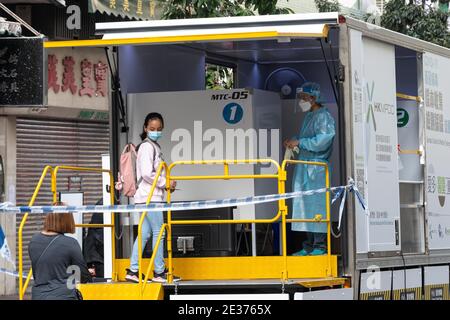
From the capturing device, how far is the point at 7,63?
47.2 ft

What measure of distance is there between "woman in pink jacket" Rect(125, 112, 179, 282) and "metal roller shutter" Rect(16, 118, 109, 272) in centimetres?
992

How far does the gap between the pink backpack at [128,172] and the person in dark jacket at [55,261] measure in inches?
65.8

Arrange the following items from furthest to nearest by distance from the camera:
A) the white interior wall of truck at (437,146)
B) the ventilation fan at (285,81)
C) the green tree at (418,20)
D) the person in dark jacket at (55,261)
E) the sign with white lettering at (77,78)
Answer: the green tree at (418,20) → the sign with white lettering at (77,78) → the ventilation fan at (285,81) → the white interior wall of truck at (437,146) → the person in dark jacket at (55,261)

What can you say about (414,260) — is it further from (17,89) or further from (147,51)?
(17,89)

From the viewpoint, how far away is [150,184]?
11344mm

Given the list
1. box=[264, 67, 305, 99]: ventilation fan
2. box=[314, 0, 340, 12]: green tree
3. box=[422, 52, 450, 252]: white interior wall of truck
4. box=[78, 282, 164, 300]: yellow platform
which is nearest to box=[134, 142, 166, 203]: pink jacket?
box=[78, 282, 164, 300]: yellow platform

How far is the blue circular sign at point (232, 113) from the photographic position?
39.8ft

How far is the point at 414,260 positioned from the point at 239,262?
207 centimetres

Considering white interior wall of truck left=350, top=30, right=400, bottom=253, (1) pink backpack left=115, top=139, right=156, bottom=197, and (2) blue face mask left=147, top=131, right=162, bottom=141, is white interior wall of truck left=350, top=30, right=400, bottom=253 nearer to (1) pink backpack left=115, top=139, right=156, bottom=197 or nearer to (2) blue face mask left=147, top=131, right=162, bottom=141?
(2) blue face mask left=147, top=131, right=162, bottom=141

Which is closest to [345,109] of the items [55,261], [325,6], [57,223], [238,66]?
[238,66]

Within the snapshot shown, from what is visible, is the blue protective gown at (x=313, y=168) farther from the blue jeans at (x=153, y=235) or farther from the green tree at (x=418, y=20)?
the green tree at (x=418, y=20)

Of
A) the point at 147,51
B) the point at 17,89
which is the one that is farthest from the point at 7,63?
the point at 147,51

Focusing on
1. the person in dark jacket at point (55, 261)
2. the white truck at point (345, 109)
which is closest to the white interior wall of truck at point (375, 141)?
the white truck at point (345, 109)

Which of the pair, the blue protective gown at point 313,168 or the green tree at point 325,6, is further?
the green tree at point 325,6
